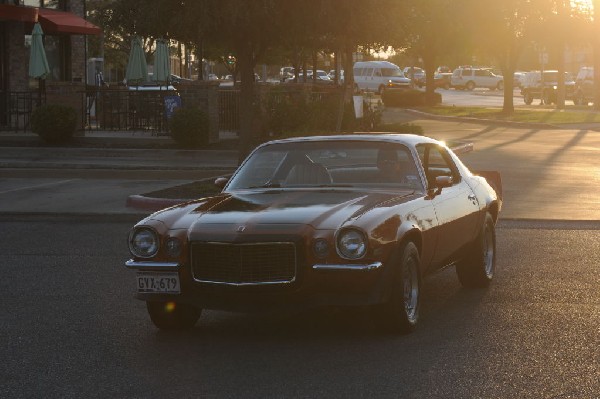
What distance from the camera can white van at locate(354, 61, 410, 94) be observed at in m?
83.1

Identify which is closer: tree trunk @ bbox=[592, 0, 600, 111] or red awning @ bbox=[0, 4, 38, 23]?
red awning @ bbox=[0, 4, 38, 23]

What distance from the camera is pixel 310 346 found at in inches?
336

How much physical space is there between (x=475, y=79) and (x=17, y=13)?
240 feet

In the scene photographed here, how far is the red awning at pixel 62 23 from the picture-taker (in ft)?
123

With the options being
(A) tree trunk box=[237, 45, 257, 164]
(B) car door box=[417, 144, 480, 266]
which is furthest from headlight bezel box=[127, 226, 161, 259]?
(A) tree trunk box=[237, 45, 257, 164]

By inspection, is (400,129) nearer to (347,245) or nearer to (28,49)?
(28,49)

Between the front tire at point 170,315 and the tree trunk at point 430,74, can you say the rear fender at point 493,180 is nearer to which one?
the front tire at point 170,315

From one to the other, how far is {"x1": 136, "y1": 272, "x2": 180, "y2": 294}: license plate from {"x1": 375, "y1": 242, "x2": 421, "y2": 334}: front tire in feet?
4.64

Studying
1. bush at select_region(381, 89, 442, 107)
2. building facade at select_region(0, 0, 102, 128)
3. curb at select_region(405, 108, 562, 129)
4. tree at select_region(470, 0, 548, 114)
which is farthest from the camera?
bush at select_region(381, 89, 442, 107)

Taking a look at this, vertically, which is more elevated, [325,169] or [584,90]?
[584,90]

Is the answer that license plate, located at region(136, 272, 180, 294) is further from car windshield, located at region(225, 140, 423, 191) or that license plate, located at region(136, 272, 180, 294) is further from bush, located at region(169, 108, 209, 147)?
bush, located at region(169, 108, 209, 147)

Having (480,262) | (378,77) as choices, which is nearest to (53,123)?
(480,262)

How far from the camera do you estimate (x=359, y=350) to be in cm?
836

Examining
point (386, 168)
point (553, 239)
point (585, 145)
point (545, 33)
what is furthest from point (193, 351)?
point (545, 33)
